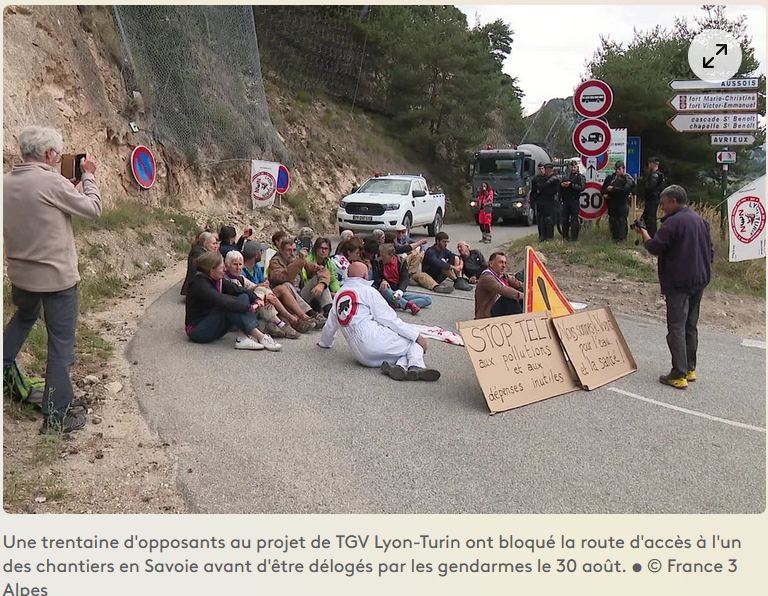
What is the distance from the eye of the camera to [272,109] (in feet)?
90.6

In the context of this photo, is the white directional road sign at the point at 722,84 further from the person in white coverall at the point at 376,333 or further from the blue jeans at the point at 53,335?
the blue jeans at the point at 53,335

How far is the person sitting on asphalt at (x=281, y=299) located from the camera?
29.3 ft

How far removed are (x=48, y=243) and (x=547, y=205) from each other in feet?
38.2

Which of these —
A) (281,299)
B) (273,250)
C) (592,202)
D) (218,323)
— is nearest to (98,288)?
(273,250)

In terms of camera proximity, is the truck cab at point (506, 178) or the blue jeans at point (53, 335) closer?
the blue jeans at point (53, 335)

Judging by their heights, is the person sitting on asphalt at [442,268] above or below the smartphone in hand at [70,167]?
below

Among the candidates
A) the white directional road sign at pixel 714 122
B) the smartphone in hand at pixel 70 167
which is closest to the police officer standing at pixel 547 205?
the white directional road sign at pixel 714 122

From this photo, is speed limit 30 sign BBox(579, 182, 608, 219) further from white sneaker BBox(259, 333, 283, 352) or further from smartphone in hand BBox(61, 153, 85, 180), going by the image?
smartphone in hand BBox(61, 153, 85, 180)

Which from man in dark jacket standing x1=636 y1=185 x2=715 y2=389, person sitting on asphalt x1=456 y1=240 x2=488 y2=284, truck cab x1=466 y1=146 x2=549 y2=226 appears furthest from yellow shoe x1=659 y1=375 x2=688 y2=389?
truck cab x1=466 y1=146 x2=549 y2=226

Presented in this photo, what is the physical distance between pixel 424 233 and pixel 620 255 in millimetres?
12751

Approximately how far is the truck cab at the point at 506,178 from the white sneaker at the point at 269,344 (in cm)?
1924

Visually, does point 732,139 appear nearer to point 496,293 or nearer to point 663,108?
point 496,293

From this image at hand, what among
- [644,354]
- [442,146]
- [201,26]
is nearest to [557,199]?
[644,354]

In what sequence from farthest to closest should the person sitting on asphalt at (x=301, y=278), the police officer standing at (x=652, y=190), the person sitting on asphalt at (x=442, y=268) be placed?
the police officer standing at (x=652, y=190) → the person sitting on asphalt at (x=442, y=268) → the person sitting on asphalt at (x=301, y=278)
